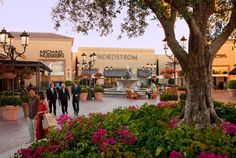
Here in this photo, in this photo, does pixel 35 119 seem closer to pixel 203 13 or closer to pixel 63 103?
pixel 203 13

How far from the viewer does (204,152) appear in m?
4.90

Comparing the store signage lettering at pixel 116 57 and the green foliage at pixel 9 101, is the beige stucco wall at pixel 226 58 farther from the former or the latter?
the green foliage at pixel 9 101

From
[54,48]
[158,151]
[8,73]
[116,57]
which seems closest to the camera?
[158,151]

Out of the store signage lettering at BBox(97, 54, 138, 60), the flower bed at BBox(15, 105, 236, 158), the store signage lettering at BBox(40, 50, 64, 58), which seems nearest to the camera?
the flower bed at BBox(15, 105, 236, 158)

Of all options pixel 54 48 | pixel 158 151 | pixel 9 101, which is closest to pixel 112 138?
pixel 158 151

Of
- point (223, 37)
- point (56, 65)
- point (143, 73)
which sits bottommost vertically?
point (223, 37)

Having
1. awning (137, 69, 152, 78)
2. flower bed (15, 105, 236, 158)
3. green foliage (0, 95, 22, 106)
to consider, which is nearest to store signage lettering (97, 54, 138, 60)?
awning (137, 69, 152, 78)

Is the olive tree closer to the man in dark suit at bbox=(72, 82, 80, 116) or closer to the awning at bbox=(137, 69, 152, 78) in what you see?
the man in dark suit at bbox=(72, 82, 80, 116)

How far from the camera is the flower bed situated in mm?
5316

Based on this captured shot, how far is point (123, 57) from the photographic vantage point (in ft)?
249

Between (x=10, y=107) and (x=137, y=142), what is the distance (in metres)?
11.8

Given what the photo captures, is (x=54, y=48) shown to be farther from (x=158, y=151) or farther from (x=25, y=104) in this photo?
(x=158, y=151)

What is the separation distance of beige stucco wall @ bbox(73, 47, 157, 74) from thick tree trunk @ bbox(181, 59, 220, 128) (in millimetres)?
65558

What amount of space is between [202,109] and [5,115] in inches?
433
